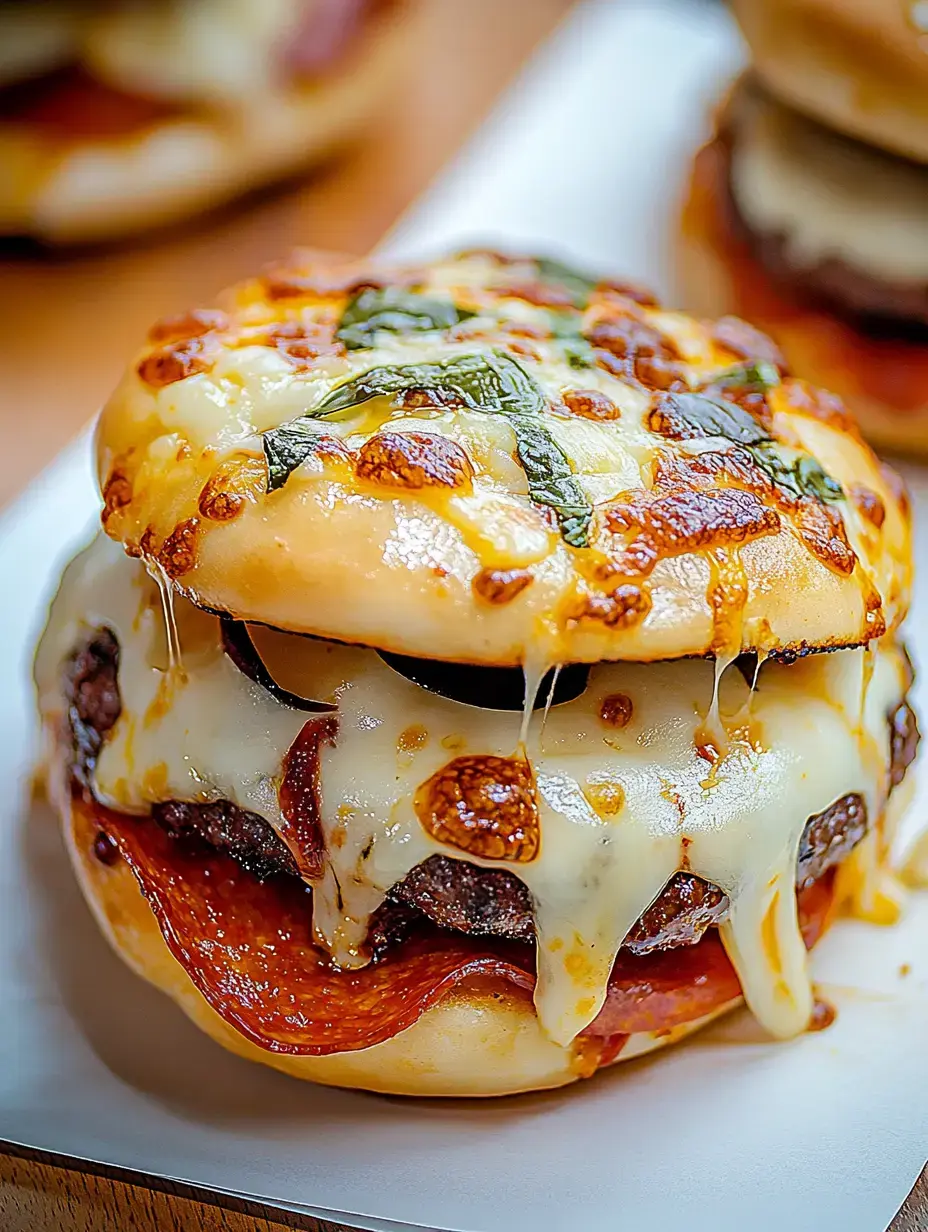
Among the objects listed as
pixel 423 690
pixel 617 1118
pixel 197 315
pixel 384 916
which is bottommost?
pixel 617 1118

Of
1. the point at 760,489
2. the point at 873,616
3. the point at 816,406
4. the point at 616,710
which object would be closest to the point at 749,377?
the point at 816,406

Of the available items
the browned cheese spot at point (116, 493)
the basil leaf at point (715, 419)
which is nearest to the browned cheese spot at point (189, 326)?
the browned cheese spot at point (116, 493)

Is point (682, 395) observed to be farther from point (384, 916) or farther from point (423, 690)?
point (384, 916)

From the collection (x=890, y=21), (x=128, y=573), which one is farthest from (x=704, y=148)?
(x=128, y=573)

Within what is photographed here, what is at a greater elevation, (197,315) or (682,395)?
(682,395)

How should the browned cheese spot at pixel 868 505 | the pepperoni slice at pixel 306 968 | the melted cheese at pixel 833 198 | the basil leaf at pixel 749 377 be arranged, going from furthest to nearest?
1. the melted cheese at pixel 833 198
2. the basil leaf at pixel 749 377
3. the browned cheese spot at pixel 868 505
4. the pepperoni slice at pixel 306 968

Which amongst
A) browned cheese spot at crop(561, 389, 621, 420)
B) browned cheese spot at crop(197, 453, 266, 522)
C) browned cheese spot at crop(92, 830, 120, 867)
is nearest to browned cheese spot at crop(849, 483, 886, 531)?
browned cheese spot at crop(561, 389, 621, 420)

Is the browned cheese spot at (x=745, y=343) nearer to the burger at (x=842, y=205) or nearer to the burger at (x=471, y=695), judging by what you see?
the burger at (x=471, y=695)

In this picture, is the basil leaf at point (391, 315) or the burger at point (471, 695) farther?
the basil leaf at point (391, 315)
